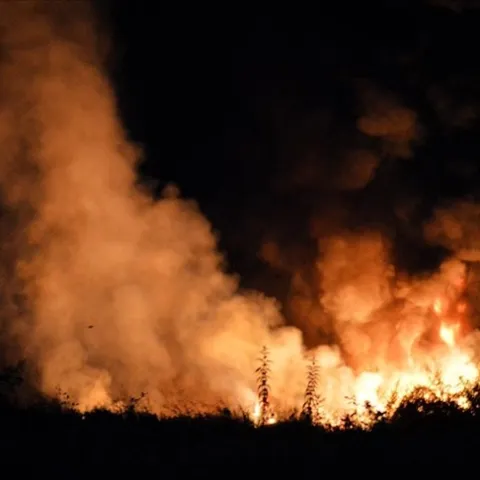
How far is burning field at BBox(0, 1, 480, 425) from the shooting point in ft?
35.8

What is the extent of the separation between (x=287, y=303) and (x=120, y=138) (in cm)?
402

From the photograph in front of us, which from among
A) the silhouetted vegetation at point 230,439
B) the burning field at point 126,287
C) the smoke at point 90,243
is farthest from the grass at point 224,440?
the smoke at point 90,243

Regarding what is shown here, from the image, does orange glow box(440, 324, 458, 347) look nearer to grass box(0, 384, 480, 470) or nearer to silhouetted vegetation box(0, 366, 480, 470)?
silhouetted vegetation box(0, 366, 480, 470)

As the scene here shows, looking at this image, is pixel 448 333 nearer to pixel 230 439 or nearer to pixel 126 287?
pixel 126 287

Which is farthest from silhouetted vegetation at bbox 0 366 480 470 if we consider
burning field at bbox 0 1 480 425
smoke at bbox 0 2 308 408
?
smoke at bbox 0 2 308 408

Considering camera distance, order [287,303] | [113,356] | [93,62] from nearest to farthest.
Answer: [113,356]
[93,62]
[287,303]

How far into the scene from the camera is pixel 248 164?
528 inches

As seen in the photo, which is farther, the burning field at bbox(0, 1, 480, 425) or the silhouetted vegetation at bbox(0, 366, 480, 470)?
the burning field at bbox(0, 1, 480, 425)

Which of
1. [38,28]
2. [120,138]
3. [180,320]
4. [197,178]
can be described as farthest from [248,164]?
A: [38,28]

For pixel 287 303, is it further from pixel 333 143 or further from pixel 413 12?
pixel 413 12

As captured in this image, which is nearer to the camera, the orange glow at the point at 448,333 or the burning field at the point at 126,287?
the burning field at the point at 126,287

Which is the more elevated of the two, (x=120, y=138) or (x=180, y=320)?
(x=120, y=138)

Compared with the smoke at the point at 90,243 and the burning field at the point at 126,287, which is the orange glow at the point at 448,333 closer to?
the burning field at the point at 126,287

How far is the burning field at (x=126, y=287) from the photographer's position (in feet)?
35.8
